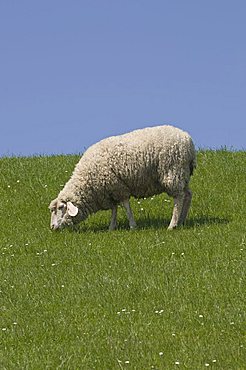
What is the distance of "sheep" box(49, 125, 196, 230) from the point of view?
15.4 meters

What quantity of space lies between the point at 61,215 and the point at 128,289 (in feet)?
15.7

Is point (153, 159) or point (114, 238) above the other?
A: point (153, 159)

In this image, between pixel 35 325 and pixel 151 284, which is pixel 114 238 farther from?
pixel 35 325

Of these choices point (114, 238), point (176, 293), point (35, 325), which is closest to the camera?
point (35, 325)

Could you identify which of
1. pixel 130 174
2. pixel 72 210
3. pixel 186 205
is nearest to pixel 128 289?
pixel 130 174

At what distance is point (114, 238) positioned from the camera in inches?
580

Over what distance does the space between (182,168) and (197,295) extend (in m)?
4.76

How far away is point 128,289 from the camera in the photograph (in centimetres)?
1144

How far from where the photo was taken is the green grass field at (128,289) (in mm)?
9219

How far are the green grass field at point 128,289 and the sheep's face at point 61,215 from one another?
0.22 m

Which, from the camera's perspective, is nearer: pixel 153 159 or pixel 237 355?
pixel 237 355

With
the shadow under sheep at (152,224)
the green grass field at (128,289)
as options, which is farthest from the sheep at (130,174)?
the green grass field at (128,289)

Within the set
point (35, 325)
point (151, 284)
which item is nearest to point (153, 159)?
point (151, 284)

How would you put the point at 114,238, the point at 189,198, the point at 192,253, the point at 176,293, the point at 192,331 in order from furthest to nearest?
1. the point at 189,198
2. the point at 114,238
3. the point at 192,253
4. the point at 176,293
5. the point at 192,331
